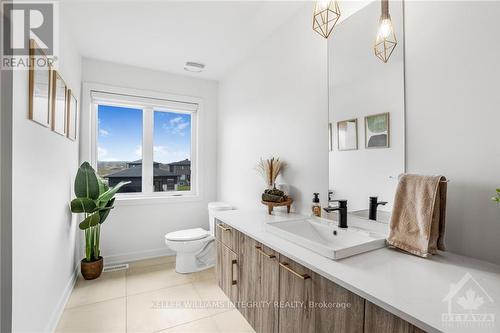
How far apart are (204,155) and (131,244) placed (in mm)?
1521

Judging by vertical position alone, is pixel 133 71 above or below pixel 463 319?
above

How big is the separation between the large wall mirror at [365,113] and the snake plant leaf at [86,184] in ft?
7.35

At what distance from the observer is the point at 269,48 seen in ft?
8.00

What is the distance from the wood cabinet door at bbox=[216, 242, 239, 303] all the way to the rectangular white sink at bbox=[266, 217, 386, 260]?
1.82 ft

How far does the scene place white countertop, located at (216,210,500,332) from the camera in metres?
0.73

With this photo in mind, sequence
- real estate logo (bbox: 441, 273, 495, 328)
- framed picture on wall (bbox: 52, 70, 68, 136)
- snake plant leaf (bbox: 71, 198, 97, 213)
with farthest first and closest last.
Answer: snake plant leaf (bbox: 71, 198, 97, 213), framed picture on wall (bbox: 52, 70, 68, 136), real estate logo (bbox: 441, 273, 495, 328)

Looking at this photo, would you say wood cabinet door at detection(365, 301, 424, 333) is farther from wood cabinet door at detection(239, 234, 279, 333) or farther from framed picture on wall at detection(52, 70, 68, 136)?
framed picture on wall at detection(52, 70, 68, 136)

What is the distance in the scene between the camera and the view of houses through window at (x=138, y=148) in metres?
3.20

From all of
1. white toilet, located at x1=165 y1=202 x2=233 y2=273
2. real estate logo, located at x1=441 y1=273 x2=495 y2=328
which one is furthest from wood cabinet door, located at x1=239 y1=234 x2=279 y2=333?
white toilet, located at x1=165 y1=202 x2=233 y2=273

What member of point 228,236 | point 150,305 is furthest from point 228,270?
point 150,305

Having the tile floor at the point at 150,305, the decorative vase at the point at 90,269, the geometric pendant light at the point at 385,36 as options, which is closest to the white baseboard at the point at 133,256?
the tile floor at the point at 150,305

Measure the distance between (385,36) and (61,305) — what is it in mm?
3064

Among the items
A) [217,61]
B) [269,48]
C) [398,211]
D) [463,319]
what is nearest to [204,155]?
[217,61]

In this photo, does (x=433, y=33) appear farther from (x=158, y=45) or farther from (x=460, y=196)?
(x=158, y=45)
